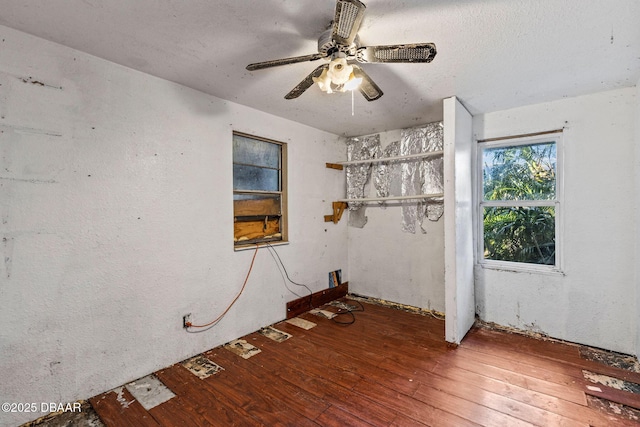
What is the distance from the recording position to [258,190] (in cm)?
312

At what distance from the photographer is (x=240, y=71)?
214 cm

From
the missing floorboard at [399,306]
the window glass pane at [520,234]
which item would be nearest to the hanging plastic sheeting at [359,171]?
the missing floorboard at [399,306]

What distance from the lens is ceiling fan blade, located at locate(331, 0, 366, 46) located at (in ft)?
3.86

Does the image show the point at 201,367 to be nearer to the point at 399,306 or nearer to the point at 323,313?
the point at 323,313

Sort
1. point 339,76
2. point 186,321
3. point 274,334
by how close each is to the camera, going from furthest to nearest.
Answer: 1. point 274,334
2. point 186,321
3. point 339,76

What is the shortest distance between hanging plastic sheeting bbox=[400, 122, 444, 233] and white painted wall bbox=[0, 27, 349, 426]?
6.58 feet

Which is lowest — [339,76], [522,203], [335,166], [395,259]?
[395,259]

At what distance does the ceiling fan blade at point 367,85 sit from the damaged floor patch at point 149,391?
249cm

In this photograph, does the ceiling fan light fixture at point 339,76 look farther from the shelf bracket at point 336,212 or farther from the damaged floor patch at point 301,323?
the damaged floor patch at point 301,323

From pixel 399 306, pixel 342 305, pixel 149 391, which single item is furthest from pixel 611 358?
pixel 149 391

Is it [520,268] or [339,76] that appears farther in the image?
[520,268]

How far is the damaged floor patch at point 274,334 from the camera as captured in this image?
2822 millimetres

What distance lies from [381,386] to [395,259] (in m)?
1.95

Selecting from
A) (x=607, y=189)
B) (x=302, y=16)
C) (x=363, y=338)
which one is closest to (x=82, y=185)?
(x=302, y=16)
